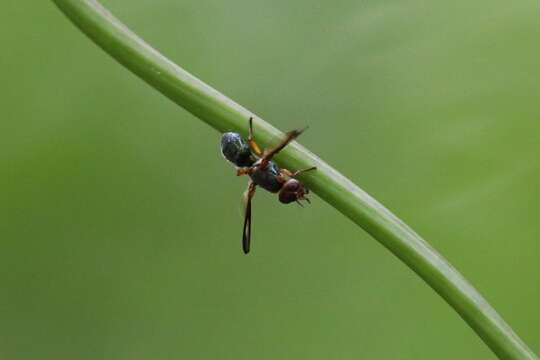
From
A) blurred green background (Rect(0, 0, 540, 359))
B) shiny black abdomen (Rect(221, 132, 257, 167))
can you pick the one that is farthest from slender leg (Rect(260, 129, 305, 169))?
blurred green background (Rect(0, 0, 540, 359))

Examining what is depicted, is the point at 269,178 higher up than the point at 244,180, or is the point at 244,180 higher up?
the point at 244,180

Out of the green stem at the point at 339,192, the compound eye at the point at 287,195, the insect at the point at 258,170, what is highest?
the insect at the point at 258,170

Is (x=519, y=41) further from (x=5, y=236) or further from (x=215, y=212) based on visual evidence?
(x=5, y=236)

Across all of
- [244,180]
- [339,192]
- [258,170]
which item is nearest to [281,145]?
[339,192]

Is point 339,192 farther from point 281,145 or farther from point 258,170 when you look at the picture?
point 258,170

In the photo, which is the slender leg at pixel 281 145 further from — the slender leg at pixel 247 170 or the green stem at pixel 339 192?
the slender leg at pixel 247 170

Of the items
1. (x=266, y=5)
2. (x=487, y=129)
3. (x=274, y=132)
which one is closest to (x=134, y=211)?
(x=266, y=5)

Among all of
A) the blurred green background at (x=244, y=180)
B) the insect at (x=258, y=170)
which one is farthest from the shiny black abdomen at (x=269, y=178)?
the blurred green background at (x=244, y=180)

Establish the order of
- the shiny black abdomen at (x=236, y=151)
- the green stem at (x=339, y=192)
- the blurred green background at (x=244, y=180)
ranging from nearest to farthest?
the green stem at (x=339, y=192)
the shiny black abdomen at (x=236, y=151)
the blurred green background at (x=244, y=180)
